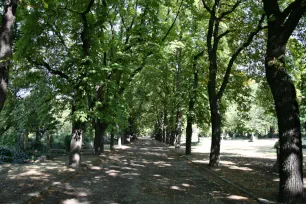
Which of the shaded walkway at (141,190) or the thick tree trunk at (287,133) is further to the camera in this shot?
the shaded walkway at (141,190)

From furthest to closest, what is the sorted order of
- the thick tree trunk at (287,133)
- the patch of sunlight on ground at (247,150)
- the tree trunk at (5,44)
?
1. the patch of sunlight on ground at (247,150)
2. the thick tree trunk at (287,133)
3. the tree trunk at (5,44)

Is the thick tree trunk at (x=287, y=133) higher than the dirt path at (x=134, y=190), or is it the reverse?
the thick tree trunk at (x=287, y=133)

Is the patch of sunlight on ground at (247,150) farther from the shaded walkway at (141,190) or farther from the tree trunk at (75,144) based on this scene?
the tree trunk at (75,144)

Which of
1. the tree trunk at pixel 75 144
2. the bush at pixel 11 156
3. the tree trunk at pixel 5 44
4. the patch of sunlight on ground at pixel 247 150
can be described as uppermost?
the tree trunk at pixel 5 44

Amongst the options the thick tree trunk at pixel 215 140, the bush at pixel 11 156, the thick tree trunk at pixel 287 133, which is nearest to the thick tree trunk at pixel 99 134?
the bush at pixel 11 156

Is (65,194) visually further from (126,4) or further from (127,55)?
(126,4)

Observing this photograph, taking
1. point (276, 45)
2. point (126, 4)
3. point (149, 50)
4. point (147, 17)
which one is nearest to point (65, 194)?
point (276, 45)

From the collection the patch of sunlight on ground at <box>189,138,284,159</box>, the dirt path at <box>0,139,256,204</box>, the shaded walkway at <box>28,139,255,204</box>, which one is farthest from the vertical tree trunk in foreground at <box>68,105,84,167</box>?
the patch of sunlight on ground at <box>189,138,284,159</box>

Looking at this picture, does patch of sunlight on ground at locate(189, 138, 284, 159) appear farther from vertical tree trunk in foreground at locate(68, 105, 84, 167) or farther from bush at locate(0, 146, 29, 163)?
bush at locate(0, 146, 29, 163)

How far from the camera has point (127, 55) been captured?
16984 millimetres

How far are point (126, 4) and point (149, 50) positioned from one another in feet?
22.0

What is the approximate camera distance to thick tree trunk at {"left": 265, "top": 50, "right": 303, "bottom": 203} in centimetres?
776

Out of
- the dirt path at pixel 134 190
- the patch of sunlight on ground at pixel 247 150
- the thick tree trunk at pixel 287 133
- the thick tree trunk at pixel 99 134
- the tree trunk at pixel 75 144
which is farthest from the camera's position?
the patch of sunlight on ground at pixel 247 150

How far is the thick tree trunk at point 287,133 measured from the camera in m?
7.76
